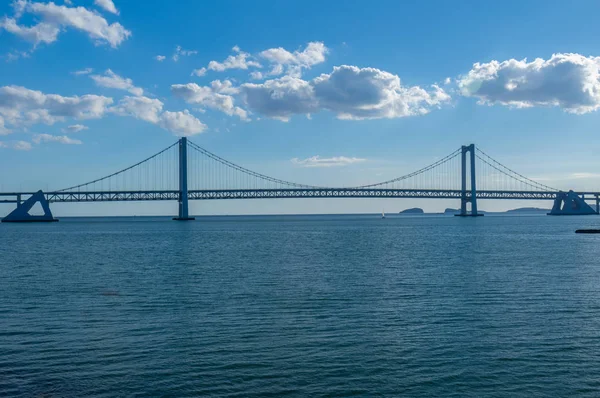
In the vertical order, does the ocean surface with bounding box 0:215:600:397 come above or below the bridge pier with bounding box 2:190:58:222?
below

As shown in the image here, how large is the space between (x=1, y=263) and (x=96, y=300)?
16.5m

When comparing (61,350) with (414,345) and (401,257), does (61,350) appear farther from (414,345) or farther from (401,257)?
(401,257)

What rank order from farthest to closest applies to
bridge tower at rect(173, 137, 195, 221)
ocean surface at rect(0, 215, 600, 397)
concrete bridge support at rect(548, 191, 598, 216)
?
1. concrete bridge support at rect(548, 191, 598, 216)
2. bridge tower at rect(173, 137, 195, 221)
3. ocean surface at rect(0, 215, 600, 397)

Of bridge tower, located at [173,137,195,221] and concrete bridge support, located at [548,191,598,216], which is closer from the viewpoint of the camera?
bridge tower, located at [173,137,195,221]

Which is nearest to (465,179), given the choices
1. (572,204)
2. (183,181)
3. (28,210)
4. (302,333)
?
(572,204)

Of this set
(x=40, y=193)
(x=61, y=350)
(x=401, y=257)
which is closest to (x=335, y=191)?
(x=40, y=193)

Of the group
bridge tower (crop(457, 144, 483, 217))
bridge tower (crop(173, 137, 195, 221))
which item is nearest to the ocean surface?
bridge tower (crop(173, 137, 195, 221))

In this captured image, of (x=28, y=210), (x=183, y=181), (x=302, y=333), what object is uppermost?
(x=183, y=181)

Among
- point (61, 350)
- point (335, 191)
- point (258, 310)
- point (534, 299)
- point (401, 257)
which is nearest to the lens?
point (61, 350)

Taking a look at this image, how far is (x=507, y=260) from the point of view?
31.3 m

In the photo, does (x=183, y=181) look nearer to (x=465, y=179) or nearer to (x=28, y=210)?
(x=28, y=210)

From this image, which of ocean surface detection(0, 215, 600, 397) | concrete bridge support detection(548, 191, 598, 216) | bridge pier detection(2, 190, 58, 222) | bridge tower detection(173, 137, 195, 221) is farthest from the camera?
concrete bridge support detection(548, 191, 598, 216)

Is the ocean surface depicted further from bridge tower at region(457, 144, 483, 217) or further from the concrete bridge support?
the concrete bridge support

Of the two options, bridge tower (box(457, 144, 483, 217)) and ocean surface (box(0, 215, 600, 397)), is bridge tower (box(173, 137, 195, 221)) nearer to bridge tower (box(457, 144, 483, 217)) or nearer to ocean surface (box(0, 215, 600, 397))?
bridge tower (box(457, 144, 483, 217))
